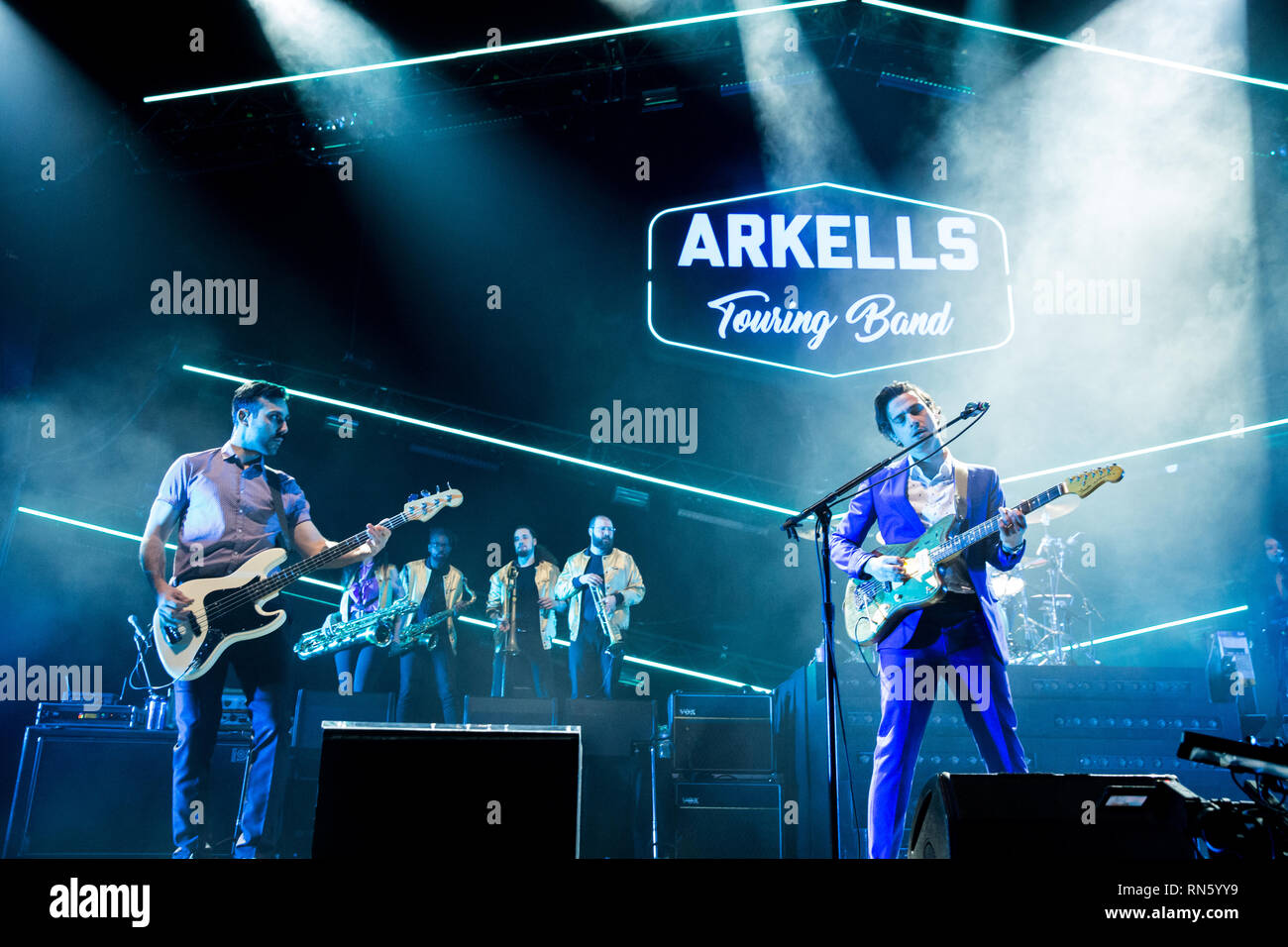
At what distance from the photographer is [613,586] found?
7969 millimetres

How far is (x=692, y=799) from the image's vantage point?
5.98 meters

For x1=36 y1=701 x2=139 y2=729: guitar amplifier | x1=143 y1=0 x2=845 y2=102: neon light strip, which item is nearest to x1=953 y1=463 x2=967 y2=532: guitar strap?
x1=143 y1=0 x2=845 y2=102: neon light strip

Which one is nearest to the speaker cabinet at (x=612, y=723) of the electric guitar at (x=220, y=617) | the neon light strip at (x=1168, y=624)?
the electric guitar at (x=220, y=617)

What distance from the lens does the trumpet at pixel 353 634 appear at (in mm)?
7656

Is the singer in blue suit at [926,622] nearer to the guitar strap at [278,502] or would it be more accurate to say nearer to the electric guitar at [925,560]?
the electric guitar at [925,560]

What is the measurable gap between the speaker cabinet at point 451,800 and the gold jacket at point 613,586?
17.2 ft

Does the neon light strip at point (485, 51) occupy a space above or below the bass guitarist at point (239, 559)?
above

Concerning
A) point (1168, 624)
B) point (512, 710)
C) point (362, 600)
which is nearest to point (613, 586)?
point (512, 710)

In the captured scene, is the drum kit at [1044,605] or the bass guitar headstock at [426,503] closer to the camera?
the bass guitar headstock at [426,503]

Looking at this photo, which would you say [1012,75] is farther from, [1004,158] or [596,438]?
[596,438]

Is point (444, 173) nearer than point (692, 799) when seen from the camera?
No
